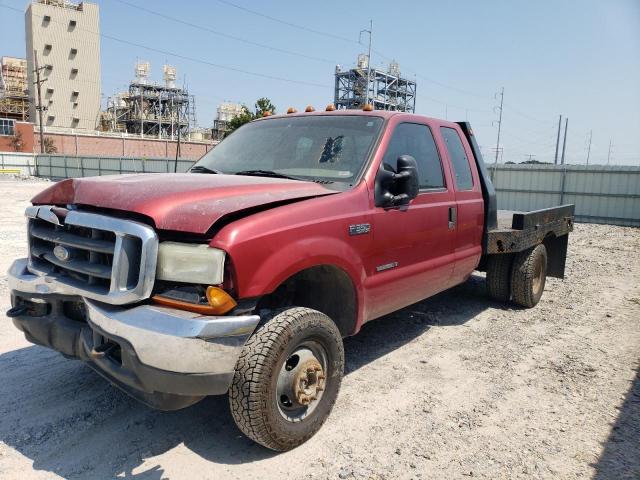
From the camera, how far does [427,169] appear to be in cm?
436

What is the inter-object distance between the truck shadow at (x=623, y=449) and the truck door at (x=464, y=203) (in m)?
1.76

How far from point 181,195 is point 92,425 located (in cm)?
165

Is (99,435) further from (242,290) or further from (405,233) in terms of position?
(405,233)

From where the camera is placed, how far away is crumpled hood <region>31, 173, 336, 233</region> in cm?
256

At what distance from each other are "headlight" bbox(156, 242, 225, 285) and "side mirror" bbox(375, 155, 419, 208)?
1.46 m

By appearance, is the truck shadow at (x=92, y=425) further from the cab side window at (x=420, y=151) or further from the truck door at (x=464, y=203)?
the cab side window at (x=420, y=151)

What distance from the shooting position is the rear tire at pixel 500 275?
612 centimetres

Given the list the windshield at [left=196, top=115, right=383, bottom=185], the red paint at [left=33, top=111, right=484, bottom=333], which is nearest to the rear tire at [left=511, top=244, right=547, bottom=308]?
the red paint at [left=33, top=111, right=484, bottom=333]

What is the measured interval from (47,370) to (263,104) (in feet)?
150

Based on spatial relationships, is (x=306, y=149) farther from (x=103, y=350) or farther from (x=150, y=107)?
(x=150, y=107)

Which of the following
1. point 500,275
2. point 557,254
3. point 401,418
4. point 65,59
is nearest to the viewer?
point 401,418

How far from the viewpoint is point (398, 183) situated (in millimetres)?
3631

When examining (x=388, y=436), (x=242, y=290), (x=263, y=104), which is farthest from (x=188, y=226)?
(x=263, y=104)

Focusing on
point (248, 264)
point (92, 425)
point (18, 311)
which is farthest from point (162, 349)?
point (18, 311)
